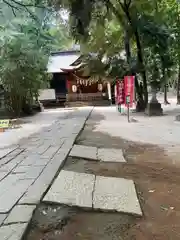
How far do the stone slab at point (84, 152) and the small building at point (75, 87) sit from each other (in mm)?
19717

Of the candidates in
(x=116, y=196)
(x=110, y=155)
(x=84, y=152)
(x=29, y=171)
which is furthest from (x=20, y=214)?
(x=110, y=155)

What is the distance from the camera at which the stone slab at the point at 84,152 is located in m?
5.72

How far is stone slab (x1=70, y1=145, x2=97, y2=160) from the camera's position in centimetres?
572

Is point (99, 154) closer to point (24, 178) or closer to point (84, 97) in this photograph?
point (24, 178)

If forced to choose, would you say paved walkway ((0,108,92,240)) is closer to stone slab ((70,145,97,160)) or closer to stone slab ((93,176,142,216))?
stone slab ((70,145,97,160))

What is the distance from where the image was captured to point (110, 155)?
6117mm

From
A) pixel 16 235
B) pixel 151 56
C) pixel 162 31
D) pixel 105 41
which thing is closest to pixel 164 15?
pixel 162 31

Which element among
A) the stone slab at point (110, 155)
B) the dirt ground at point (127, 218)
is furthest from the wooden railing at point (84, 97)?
the dirt ground at point (127, 218)

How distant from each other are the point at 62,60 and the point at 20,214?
29.8 metres

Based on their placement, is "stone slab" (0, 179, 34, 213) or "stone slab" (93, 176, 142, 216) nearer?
"stone slab" (0, 179, 34, 213)

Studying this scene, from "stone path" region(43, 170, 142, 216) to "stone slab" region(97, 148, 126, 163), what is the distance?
1.28m

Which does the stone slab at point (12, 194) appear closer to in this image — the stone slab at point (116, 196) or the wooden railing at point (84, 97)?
the stone slab at point (116, 196)

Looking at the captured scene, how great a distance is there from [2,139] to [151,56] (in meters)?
9.92

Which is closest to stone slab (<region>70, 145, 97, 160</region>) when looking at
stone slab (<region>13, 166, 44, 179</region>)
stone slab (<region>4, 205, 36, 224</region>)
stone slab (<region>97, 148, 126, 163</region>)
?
stone slab (<region>97, 148, 126, 163</region>)
